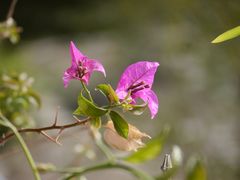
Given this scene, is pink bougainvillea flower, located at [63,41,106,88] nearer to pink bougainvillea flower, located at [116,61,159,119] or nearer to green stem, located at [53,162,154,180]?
pink bougainvillea flower, located at [116,61,159,119]

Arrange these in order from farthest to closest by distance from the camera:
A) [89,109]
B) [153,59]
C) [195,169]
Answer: [153,59] → [89,109] → [195,169]

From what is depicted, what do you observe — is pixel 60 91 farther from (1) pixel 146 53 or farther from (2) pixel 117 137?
(2) pixel 117 137

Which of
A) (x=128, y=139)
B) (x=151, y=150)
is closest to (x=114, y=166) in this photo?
(x=151, y=150)

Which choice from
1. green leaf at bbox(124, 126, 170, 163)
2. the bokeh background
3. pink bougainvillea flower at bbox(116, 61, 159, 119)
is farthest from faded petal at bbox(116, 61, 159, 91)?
the bokeh background

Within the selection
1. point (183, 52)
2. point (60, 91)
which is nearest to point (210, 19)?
point (183, 52)

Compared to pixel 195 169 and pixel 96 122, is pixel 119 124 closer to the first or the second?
pixel 96 122
